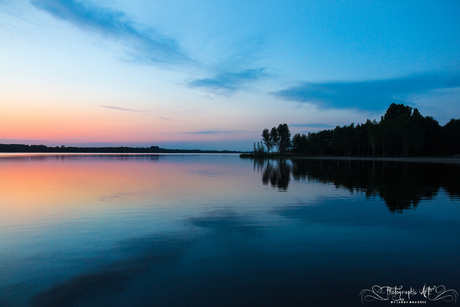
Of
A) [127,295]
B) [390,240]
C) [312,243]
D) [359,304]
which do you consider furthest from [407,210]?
[127,295]

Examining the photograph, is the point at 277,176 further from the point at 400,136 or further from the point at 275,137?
the point at 275,137

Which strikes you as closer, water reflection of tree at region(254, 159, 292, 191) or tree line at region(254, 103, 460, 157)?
water reflection of tree at region(254, 159, 292, 191)

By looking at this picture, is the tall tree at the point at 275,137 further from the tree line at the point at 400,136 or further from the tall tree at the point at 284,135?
the tree line at the point at 400,136

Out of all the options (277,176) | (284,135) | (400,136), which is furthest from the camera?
(284,135)

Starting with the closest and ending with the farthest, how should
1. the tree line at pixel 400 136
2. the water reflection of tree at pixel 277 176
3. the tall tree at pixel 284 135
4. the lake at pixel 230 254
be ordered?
the lake at pixel 230 254, the water reflection of tree at pixel 277 176, the tree line at pixel 400 136, the tall tree at pixel 284 135

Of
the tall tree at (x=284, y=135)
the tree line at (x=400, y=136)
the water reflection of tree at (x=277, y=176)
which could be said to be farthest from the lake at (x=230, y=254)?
the tall tree at (x=284, y=135)

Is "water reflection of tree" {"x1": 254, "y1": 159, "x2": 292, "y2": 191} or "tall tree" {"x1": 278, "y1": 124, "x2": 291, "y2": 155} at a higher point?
"tall tree" {"x1": 278, "y1": 124, "x2": 291, "y2": 155}

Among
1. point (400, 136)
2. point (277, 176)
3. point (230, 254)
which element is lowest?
point (277, 176)

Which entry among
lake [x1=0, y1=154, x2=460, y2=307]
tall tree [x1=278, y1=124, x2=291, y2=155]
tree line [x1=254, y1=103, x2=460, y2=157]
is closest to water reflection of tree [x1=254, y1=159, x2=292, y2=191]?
lake [x1=0, y1=154, x2=460, y2=307]

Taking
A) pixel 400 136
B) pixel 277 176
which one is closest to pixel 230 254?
pixel 277 176

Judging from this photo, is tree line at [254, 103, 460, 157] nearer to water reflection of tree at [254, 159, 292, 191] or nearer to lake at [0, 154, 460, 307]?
water reflection of tree at [254, 159, 292, 191]

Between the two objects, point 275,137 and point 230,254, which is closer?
point 230,254

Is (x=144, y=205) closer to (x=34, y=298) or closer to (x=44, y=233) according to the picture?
(x=44, y=233)

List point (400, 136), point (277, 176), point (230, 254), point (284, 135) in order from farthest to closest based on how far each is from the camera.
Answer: point (284, 135), point (400, 136), point (277, 176), point (230, 254)
